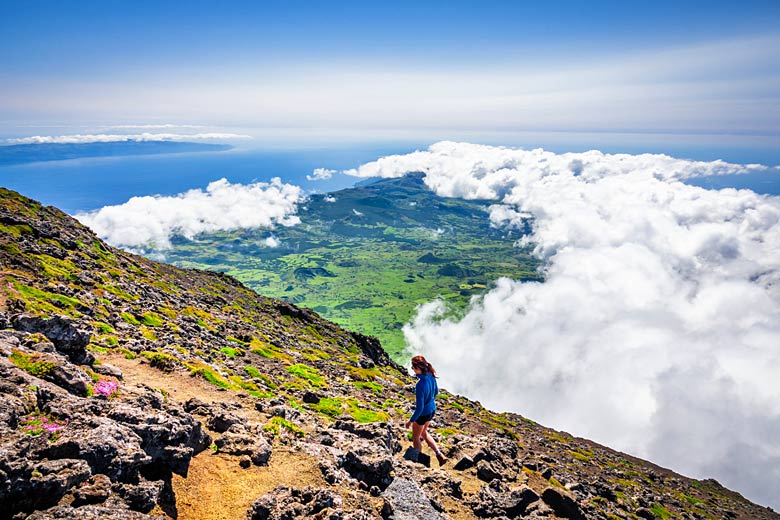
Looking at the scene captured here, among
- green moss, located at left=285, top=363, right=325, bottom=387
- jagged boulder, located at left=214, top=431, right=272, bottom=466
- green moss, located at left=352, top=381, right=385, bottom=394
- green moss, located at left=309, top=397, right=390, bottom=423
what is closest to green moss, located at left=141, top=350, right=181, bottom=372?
green moss, located at left=309, top=397, right=390, bottom=423

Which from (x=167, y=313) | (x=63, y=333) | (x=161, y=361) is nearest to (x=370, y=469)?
(x=63, y=333)

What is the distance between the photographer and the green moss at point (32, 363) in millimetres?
15352

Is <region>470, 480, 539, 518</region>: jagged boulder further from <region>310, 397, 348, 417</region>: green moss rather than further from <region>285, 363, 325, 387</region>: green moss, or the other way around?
<region>285, 363, 325, 387</region>: green moss

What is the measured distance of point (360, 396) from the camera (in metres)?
48.6

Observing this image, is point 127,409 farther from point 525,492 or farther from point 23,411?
point 525,492

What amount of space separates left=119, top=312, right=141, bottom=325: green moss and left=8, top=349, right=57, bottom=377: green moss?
2472 centimetres

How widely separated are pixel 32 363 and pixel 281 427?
40.4 ft

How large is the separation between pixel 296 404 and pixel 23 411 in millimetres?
21378

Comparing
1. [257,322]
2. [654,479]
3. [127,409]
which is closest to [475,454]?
[127,409]

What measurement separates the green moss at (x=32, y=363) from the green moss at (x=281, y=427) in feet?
33.7

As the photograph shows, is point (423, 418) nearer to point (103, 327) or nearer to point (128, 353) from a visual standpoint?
point (128, 353)

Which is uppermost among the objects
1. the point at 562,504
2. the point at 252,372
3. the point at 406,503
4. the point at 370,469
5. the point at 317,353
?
the point at 370,469

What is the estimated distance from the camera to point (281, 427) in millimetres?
22750

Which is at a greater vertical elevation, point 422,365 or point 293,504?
point 422,365
